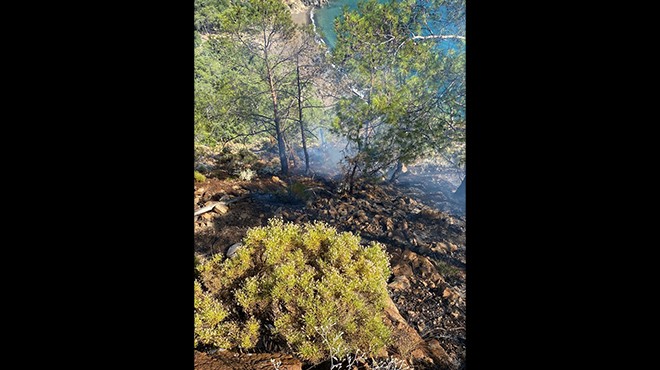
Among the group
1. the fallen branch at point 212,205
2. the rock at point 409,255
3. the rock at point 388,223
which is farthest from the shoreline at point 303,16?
the rock at point 409,255

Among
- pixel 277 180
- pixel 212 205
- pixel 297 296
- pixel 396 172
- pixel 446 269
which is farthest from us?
pixel 396 172

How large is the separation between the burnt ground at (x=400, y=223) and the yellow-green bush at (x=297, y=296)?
1.52 ft

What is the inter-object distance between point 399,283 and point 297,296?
3.89 ft

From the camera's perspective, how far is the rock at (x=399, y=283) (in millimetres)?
2465

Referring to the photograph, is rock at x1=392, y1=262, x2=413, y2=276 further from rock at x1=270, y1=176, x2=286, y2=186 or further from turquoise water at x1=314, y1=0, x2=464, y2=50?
turquoise water at x1=314, y1=0, x2=464, y2=50

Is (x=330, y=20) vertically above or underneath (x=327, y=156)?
above

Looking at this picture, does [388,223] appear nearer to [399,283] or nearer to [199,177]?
[399,283]

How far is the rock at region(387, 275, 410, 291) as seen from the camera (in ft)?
8.09

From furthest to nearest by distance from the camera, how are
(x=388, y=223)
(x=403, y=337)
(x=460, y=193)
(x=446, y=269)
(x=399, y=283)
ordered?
(x=460, y=193) < (x=388, y=223) < (x=446, y=269) < (x=399, y=283) < (x=403, y=337)

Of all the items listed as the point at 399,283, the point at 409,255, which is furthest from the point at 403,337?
the point at 409,255

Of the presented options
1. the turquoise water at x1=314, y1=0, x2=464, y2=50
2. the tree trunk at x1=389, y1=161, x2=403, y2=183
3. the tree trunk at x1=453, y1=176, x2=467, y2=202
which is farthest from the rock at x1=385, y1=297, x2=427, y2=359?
the turquoise water at x1=314, y1=0, x2=464, y2=50

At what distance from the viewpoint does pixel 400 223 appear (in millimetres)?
3680

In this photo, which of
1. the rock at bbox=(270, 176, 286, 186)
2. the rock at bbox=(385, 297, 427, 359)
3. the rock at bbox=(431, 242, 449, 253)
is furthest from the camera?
the rock at bbox=(270, 176, 286, 186)
